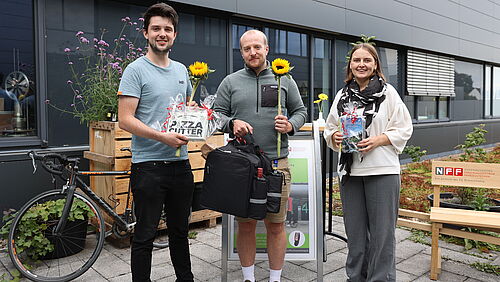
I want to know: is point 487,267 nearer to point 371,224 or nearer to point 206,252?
point 371,224

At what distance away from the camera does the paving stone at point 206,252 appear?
12.8 feet

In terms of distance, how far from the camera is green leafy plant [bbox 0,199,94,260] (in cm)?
346

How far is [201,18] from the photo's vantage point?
614 centimetres

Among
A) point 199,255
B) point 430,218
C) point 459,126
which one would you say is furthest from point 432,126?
point 199,255

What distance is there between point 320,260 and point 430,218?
1.06m

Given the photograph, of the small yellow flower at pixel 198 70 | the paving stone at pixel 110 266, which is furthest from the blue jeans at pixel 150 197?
the paving stone at pixel 110 266

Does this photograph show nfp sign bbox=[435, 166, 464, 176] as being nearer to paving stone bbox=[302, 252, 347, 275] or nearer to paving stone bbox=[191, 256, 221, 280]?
paving stone bbox=[302, 252, 347, 275]

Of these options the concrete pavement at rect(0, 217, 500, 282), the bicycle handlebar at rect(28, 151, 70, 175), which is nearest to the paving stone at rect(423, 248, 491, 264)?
the concrete pavement at rect(0, 217, 500, 282)

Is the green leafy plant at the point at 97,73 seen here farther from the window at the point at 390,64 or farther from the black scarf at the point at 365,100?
the window at the point at 390,64

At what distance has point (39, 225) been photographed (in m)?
3.59

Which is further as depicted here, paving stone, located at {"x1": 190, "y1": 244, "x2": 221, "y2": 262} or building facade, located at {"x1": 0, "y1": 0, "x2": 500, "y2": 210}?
building facade, located at {"x1": 0, "y1": 0, "x2": 500, "y2": 210}

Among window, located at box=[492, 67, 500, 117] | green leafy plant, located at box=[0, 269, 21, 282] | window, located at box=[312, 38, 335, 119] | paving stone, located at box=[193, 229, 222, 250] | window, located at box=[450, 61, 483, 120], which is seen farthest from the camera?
window, located at box=[492, 67, 500, 117]

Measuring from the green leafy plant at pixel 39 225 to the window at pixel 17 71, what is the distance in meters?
1.39

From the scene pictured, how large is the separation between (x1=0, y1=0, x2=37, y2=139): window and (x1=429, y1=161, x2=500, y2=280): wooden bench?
4332 mm
